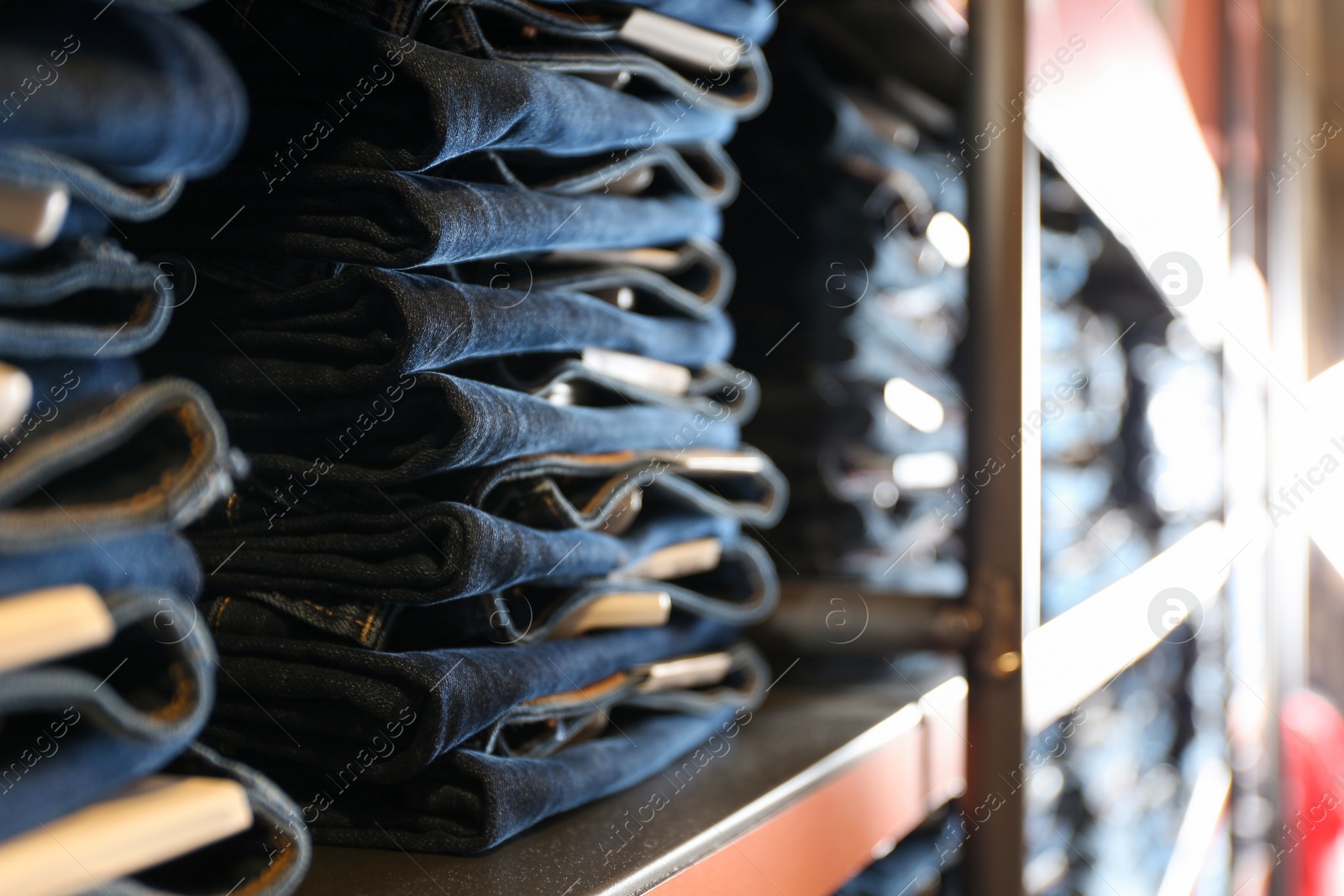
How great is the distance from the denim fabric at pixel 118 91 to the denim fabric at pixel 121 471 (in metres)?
0.06

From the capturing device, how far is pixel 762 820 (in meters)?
0.45

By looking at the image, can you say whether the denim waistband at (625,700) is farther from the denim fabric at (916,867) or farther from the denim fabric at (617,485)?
Answer: the denim fabric at (916,867)

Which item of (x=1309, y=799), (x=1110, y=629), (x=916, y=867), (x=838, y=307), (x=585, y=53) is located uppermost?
(x=585, y=53)

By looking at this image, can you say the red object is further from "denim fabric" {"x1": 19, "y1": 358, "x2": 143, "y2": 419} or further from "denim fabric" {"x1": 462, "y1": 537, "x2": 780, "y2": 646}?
"denim fabric" {"x1": 19, "y1": 358, "x2": 143, "y2": 419}

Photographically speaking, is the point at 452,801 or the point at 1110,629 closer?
the point at 452,801

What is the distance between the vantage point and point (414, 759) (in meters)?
0.37

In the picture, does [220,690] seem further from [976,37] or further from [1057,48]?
[1057,48]

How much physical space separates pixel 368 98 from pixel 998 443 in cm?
41

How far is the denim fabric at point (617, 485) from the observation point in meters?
0.45

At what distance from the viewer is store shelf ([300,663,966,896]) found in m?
0.37

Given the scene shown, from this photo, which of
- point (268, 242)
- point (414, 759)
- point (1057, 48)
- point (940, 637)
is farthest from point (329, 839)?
point (1057, 48)

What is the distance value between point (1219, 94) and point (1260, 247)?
27 cm

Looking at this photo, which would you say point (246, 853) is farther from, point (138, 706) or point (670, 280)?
point (670, 280)

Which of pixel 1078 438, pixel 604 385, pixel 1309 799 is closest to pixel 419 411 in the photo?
pixel 604 385
